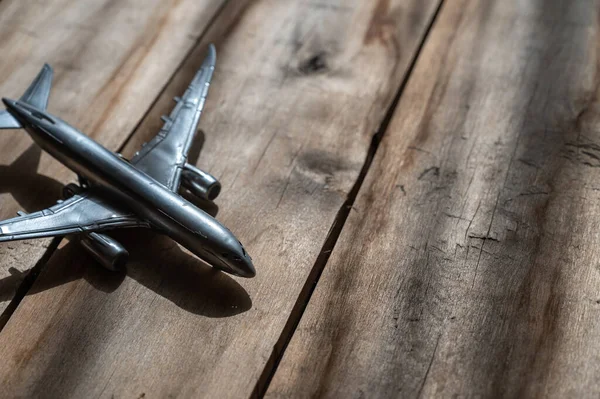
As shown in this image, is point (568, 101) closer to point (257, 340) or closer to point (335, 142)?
point (335, 142)

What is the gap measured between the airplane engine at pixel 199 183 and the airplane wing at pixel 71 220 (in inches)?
5.2

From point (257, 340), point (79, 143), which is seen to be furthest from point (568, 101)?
point (79, 143)

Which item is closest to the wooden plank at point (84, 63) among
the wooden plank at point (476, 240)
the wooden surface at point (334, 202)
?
the wooden surface at point (334, 202)

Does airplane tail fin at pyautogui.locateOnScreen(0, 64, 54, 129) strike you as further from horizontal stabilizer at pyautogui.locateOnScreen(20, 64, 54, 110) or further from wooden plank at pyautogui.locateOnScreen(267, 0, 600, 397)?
wooden plank at pyautogui.locateOnScreen(267, 0, 600, 397)

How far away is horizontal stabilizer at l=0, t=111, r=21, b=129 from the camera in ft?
4.79

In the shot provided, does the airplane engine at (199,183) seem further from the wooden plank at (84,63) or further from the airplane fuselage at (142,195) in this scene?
the wooden plank at (84,63)

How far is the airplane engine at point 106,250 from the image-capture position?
1.25 metres

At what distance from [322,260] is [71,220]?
1.53ft

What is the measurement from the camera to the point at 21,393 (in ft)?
3.74

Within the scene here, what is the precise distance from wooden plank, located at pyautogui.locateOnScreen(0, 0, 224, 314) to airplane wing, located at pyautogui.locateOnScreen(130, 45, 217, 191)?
0.17 metres

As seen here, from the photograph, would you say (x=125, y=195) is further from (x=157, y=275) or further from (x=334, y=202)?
(x=334, y=202)

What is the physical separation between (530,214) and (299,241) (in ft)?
1.50

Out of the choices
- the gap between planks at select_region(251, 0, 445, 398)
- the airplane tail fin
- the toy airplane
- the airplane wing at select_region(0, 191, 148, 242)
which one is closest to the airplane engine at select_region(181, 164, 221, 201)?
the toy airplane

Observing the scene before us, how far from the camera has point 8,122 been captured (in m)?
1.47
